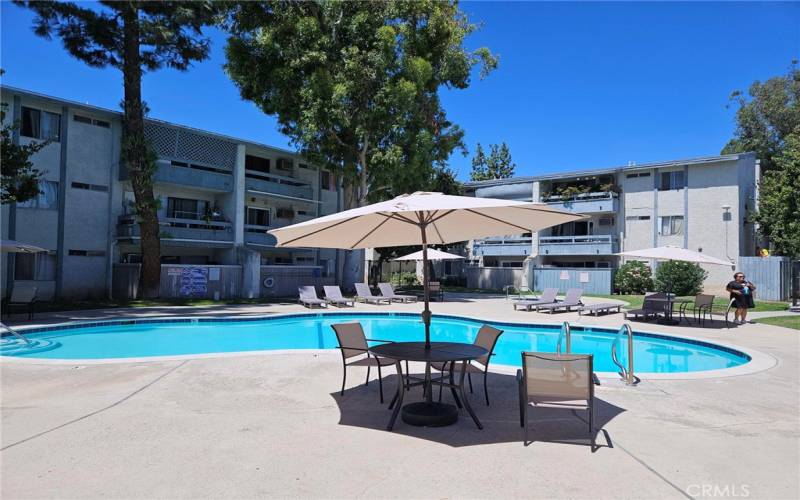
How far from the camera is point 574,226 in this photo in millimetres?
37062

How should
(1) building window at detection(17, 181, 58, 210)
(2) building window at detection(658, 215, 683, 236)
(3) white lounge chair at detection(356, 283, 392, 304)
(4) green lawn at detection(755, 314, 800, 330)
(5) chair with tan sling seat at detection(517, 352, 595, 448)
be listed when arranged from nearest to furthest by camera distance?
(5) chair with tan sling seat at detection(517, 352, 595, 448)
(4) green lawn at detection(755, 314, 800, 330)
(1) building window at detection(17, 181, 58, 210)
(3) white lounge chair at detection(356, 283, 392, 304)
(2) building window at detection(658, 215, 683, 236)

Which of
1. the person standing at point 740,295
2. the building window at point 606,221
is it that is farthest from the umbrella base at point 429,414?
the building window at point 606,221

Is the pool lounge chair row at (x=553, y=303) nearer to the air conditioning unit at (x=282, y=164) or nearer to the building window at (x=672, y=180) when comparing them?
the building window at (x=672, y=180)

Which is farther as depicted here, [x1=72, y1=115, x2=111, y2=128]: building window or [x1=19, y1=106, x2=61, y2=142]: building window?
[x1=72, y1=115, x2=111, y2=128]: building window

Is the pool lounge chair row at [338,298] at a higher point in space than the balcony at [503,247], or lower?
lower

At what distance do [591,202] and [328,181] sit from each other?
59.1 ft

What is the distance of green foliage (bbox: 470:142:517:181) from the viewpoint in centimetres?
5544

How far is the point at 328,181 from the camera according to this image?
112ft

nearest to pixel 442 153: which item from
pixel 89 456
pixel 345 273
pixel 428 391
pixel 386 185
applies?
pixel 386 185

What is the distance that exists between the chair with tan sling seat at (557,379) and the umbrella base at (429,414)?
2.86 ft

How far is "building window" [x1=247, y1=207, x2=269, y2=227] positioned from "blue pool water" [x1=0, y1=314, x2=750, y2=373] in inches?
549

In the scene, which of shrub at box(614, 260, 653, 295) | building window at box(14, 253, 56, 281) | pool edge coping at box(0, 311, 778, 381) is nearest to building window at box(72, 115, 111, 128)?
building window at box(14, 253, 56, 281)

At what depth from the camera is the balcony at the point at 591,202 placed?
32969 mm

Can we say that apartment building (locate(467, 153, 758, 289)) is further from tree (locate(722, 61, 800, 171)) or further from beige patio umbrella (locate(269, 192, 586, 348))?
beige patio umbrella (locate(269, 192, 586, 348))
